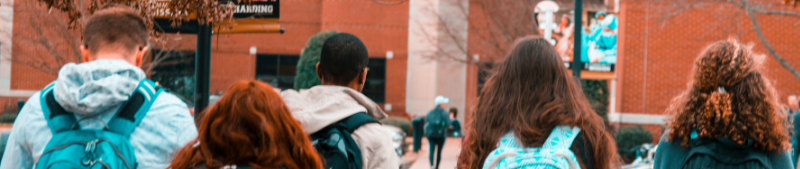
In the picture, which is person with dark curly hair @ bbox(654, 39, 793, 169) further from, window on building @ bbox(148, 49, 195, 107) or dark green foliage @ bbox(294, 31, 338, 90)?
window on building @ bbox(148, 49, 195, 107)

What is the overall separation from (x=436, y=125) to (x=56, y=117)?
38.5 ft

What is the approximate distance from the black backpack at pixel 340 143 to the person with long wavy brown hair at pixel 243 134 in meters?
0.48

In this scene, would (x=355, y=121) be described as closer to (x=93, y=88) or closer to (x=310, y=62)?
(x=93, y=88)

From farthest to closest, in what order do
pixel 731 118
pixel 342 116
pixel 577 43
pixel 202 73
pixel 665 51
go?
pixel 665 51
pixel 577 43
pixel 202 73
pixel 731 118
pixel 342 116

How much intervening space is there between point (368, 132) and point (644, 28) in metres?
19.4

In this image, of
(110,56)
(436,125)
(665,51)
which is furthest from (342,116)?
(665,51)

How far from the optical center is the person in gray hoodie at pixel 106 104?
7.66 ft

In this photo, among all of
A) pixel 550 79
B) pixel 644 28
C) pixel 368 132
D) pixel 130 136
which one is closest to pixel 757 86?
pixel 550 79

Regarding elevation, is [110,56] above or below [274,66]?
above

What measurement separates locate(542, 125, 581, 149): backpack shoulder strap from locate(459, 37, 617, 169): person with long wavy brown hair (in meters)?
0.02

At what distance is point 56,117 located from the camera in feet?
7.77

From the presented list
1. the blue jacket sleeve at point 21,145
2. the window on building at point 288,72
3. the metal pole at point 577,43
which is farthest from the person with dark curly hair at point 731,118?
the window on building at point 288,72

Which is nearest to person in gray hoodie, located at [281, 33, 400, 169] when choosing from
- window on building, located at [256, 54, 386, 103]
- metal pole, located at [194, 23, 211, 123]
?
metal pole, located at [194, 23, 211, 123]

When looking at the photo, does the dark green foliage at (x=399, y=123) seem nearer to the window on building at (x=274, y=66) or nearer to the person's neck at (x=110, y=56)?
the window on building at (x=274, y=66)
